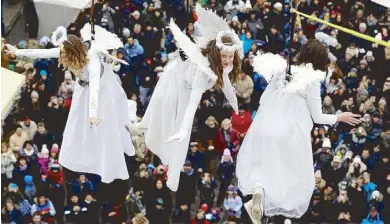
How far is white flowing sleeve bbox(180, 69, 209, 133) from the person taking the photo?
16.6 meters

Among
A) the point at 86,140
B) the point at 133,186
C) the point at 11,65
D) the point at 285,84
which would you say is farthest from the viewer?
the point at 11,65

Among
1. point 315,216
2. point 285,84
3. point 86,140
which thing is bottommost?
point 315,216

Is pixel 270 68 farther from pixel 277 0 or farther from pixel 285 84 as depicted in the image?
pixel 277 0

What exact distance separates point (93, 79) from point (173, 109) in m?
1.21

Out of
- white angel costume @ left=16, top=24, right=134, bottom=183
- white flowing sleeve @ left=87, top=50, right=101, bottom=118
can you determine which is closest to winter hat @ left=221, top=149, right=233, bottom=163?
white angel costume @ left=16, top=24, right=134, bottom=183

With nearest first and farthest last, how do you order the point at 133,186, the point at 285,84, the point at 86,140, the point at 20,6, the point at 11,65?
the point at 285,84 → the point at 86,140 → the point at 133,186 → the point at 11,65 → the point at 20,6

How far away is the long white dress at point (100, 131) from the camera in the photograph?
17656mm

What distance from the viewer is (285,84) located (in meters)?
16.7

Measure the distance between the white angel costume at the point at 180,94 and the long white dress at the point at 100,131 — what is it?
425 mm

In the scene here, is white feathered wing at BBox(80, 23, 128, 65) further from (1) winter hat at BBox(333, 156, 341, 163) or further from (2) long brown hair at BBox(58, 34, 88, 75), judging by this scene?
(1) winter hat at BBox(333, 156, 341, 163)

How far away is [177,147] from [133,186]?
17.8ft

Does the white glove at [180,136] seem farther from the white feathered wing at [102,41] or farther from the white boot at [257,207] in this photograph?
the white feathered wing at [102,41]

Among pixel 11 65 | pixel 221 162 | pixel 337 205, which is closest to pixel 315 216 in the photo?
pixel 337 205

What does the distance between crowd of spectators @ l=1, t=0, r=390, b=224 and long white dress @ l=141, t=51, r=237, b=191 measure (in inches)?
53.5
